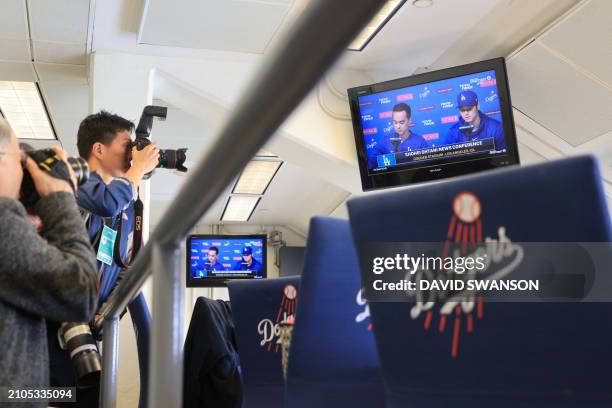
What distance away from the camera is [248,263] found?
703 cm

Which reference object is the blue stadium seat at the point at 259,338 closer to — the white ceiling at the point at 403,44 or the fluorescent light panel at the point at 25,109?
the white ceiling at the point at 403,44

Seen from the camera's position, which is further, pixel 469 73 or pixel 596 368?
pixel 469 73

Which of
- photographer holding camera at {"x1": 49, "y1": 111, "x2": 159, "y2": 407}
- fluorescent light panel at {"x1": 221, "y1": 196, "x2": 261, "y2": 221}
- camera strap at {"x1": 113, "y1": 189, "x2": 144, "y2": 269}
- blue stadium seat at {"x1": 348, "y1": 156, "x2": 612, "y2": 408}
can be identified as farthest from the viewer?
fluorescent light panel at {"x1": 221, "y1": 196, "x2": 261, "y2": 221}

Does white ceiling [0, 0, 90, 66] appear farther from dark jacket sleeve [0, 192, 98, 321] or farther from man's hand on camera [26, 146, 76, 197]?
dark jacket sleeve [0, 192, 98, 321]

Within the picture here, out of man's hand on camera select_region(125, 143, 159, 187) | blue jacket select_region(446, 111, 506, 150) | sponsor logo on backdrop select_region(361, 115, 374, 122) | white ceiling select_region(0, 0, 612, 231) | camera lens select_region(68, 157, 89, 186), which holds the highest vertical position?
white ceiling select_region(0, 0, 612, 231)

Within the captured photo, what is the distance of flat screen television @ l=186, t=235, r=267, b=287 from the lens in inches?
276

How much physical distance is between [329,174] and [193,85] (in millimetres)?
1180

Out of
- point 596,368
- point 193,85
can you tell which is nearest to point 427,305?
point 596,368

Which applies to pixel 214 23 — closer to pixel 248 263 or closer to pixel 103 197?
pixel 103 197

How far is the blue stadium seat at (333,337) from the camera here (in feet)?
3.88

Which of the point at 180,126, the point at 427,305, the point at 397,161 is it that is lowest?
the point at 427,305

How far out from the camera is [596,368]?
730mm

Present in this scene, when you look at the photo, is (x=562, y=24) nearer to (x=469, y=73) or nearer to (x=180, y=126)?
(x=469, y=73)

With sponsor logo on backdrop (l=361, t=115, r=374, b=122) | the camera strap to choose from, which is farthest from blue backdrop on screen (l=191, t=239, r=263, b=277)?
the camera strap
